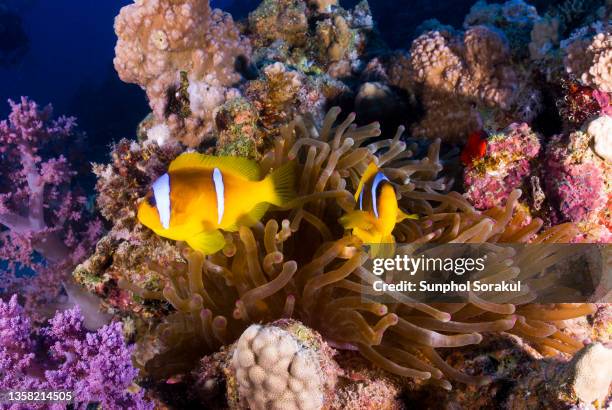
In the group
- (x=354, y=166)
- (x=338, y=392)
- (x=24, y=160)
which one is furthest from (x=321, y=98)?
(x=24, y=160)

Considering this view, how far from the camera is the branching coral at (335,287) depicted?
6.82 ft

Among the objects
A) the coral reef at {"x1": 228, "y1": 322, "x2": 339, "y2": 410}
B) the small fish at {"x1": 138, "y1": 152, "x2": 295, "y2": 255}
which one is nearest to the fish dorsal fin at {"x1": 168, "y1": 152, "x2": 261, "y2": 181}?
the small fish at {"x1": 138, "y1": 152, "x2": 295, "y2": 255}

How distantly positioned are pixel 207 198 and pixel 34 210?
435cm

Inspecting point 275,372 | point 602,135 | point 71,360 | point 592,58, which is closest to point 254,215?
point 275,372

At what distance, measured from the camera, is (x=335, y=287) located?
2.31 m

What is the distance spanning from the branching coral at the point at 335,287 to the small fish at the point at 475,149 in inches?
20.1

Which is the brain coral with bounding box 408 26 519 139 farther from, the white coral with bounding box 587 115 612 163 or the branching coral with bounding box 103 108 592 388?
the branching coral with bounding box 103 108 592 388

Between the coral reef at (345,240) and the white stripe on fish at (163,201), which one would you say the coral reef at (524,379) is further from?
the white stripe on fish at (163,201)

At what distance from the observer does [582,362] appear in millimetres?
1662

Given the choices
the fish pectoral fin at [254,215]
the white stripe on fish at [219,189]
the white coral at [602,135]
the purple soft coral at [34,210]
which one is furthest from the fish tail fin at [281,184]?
the purple soft coral at [34,210]

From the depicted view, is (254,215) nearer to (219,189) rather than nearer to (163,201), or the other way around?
(219,189)

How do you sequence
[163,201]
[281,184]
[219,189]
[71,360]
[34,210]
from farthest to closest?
[34,210] → [71,360] → [281,184] → [219,189] → [163,201]

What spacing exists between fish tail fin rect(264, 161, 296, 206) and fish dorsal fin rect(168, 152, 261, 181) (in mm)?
138

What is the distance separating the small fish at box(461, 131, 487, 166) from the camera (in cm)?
310
